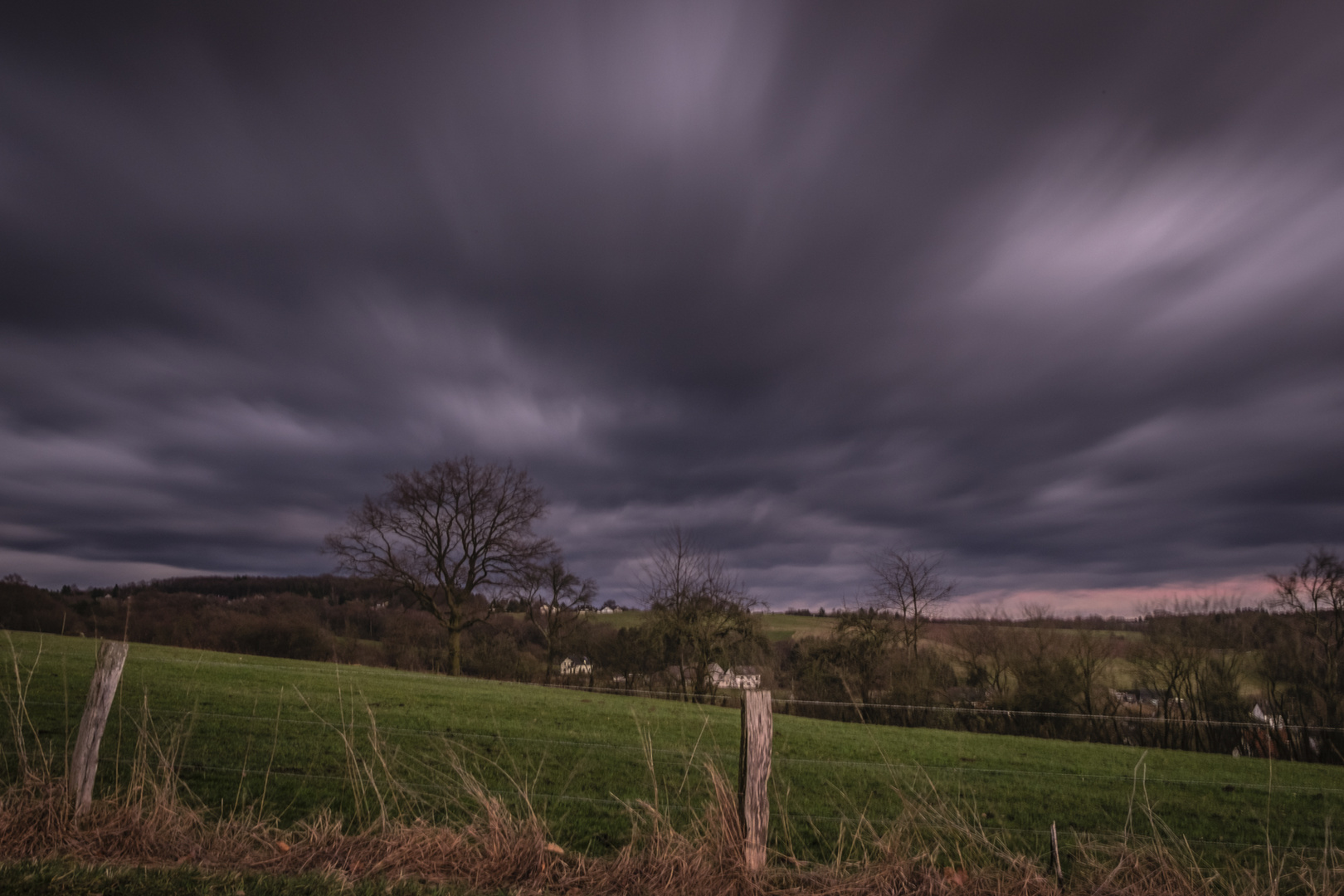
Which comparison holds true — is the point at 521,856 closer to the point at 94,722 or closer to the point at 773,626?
the point at 94,722

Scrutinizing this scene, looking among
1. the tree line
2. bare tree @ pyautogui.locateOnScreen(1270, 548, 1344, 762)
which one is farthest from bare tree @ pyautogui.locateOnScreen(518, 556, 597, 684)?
bare tree @ pyautogui.locateOnScreen(1270, 548, 1344, 762)

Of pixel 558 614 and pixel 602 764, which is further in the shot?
pixel 558 614

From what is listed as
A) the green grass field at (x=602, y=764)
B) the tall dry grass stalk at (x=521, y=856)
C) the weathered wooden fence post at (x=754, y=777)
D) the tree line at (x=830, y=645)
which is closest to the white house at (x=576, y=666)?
the tree line at (x=830, y=645)

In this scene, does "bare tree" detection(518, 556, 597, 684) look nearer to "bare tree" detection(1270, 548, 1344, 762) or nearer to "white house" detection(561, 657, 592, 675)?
"white house" detection(561, 657, 592, 675)

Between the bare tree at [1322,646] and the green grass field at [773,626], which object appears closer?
the bare tree at [1322,646]

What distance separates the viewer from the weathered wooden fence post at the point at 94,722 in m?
5.17

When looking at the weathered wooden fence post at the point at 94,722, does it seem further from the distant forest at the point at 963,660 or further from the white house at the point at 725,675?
the white house at the point at 725,675

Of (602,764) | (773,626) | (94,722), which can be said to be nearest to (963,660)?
(773,626)

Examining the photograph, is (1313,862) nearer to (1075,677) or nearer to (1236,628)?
(1075,677)

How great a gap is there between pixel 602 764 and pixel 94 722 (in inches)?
245

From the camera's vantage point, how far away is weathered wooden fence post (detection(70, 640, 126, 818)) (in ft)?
17.0

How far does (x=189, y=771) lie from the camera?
7027mm

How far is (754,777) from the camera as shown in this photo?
470 cm

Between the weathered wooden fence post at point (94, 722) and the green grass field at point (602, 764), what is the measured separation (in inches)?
7.8
